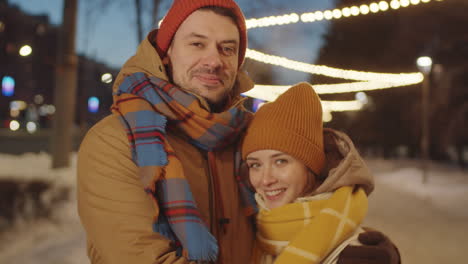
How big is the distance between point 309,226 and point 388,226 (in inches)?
238

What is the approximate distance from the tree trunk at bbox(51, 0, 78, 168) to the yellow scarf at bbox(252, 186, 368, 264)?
7436 millimetres

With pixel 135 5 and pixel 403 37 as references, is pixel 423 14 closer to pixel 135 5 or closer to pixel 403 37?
pixel 403 37

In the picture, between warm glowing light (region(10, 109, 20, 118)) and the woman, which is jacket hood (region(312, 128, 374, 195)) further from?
warm glowing light (region(10, 109, 20, 118))

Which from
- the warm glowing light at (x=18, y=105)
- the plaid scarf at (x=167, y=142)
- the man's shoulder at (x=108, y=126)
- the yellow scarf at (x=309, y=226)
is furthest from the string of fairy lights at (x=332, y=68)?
the warm glowing light at (x=18, y=105)

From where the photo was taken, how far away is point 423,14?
19109 millimetres

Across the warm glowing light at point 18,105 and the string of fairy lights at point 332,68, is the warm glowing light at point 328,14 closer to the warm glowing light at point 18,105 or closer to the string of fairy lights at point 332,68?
the string of fairy lights at point 332,68

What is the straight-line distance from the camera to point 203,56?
2225 millimetres

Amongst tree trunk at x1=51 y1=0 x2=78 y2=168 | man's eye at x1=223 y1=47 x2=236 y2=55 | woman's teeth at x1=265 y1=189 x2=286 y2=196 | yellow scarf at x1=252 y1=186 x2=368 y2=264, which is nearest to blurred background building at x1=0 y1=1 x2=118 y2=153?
tree trunk at x1=51 y1=0 x2=78 y2=168

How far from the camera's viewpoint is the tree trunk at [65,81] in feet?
28.4

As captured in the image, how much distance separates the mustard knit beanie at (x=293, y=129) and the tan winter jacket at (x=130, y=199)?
0.28 meters

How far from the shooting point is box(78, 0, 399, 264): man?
172cm

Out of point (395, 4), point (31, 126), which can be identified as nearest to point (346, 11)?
point (395, 4)

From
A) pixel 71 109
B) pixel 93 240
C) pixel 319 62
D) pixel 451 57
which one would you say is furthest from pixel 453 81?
pixel 93 240

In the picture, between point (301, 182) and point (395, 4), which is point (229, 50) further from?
point (395, 4)
